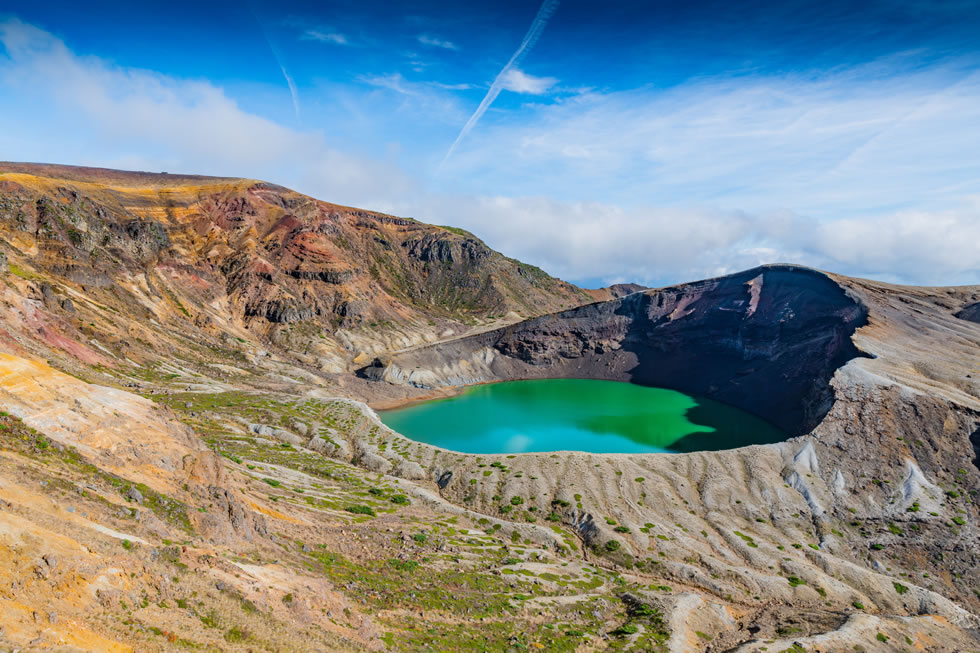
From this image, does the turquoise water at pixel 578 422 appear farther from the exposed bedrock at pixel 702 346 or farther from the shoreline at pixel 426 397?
the exposed bedrock at pixel 702 346

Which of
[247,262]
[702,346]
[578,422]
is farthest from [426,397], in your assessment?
[702,346]

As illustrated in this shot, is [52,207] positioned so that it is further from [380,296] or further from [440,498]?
[440,498]

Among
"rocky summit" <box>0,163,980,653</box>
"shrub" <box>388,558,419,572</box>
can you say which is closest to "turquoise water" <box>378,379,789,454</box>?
"rocky summit" <box>0,163,980,653</box>

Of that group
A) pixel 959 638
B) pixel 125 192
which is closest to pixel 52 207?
pixel 125 192

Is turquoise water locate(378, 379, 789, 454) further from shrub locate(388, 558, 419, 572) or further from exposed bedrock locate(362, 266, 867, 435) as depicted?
shrub locate(388, 558, 419, 572)

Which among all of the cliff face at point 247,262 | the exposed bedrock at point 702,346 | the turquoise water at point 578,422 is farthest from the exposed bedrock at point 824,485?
the cliff face at point 247,262

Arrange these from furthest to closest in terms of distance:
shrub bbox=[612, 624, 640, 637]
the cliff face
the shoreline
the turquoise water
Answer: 1. the shoreline
2. the cliff face
3. the turquoise water
4. shrub bbox=[612, 624, 640, 637]
